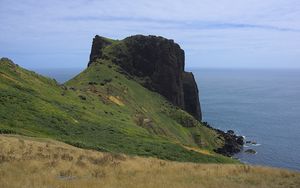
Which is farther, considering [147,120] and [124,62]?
[124,62]

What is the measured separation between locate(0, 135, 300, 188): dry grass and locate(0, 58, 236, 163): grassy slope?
40.5 ft

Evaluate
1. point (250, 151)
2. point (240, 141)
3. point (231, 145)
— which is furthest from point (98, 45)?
point (250, 151)

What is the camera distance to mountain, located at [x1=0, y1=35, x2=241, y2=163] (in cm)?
4928

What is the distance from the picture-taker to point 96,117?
222 feet

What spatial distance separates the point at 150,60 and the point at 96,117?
85109 millimetres

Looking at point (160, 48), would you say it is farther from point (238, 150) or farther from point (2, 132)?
point (2, 132)

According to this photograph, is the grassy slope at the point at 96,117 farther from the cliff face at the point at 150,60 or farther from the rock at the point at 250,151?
the cliff face at the point at 150,60

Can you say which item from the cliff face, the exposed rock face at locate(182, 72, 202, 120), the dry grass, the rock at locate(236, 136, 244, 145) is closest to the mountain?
the cliff face

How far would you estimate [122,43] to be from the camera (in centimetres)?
15350

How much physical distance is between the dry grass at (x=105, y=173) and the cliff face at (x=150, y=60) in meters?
117

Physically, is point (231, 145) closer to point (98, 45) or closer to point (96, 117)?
point (98, 45)

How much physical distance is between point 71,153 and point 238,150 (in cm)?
10118

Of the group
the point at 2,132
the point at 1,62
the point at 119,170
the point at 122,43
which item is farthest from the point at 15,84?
the point at 122,43

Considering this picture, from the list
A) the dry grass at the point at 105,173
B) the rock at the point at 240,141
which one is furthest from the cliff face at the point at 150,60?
the dry grass at the point at 105,173
